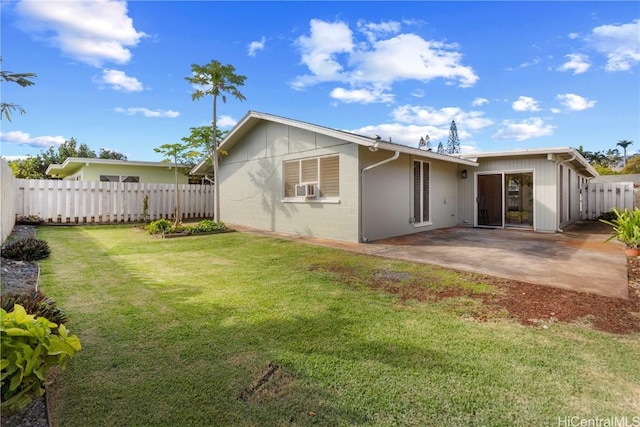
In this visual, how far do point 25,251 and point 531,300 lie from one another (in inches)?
337

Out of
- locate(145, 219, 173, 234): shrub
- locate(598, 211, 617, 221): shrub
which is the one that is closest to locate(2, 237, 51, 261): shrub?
locate(145, 219, 173, 234): shrub

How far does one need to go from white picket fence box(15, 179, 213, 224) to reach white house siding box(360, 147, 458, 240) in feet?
33.0

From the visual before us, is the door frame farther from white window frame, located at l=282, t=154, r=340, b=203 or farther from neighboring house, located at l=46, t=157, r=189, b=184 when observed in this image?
neighboring house, located at l=46, t=157, r=189, b=184

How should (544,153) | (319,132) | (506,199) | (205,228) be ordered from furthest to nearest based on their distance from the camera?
(506,199) → (205,228) → (544,153) → (319,132)

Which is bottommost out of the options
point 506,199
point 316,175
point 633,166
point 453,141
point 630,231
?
point 630,231

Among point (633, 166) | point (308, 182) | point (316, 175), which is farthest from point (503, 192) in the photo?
point (633, 166)

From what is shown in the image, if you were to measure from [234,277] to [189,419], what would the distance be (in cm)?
341

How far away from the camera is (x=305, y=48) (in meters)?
12.3

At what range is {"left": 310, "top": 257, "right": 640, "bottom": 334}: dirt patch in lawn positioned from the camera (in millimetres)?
3520

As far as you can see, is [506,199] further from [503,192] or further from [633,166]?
[633,166]

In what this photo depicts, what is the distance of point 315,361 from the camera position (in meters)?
2.62

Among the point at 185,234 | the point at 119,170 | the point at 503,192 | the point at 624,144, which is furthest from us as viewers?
the point at 624,144

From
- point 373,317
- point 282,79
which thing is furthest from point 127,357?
point 282,79

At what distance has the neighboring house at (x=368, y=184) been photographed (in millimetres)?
8977
